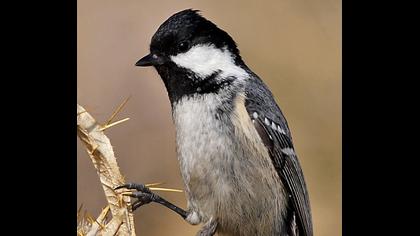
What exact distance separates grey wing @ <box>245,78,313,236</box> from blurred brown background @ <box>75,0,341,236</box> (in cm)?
160

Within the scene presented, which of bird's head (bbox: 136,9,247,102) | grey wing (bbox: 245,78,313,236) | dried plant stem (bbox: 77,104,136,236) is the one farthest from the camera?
grey wing (bbox: 245,78,313,236)

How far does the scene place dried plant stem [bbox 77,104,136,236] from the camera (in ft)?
8.59

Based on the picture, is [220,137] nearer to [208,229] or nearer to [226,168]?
[226,168]

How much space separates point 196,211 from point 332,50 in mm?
3221

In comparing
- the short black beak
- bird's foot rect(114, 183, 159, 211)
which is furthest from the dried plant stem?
the short black beak

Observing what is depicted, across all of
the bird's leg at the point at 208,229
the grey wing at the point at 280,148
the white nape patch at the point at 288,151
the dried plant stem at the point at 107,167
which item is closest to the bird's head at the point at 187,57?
the grey wing at the point at 280,148

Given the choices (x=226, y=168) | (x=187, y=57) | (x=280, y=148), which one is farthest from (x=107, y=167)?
(x=280, y=148)

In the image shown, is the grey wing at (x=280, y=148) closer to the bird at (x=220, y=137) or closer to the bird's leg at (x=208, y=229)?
the bird at (x=220, y=137)

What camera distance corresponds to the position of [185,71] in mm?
3574

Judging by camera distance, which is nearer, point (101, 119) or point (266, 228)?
point (266, 228)

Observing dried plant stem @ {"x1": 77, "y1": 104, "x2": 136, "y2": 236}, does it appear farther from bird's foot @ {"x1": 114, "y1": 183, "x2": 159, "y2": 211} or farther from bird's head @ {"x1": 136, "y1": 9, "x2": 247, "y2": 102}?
bird's head @ {"x1": 136, "y1": 9, "x2": 247, "y2": 102}

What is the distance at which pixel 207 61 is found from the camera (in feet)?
11.9
